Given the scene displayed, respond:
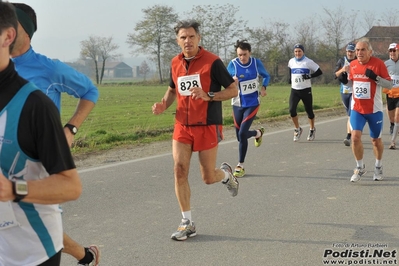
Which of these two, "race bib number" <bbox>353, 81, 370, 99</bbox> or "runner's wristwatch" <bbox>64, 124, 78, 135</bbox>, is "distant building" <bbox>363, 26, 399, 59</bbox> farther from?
"runner's wristwatch" <bbox>64, 124, 78, 135</bbox>

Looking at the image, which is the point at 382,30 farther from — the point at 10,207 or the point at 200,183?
the point at 10,207

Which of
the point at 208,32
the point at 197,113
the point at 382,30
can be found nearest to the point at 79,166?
the point at 197,113

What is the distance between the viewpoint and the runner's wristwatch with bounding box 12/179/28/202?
6.94 feet

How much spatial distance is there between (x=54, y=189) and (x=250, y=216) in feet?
13.6

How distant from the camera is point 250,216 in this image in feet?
20.3

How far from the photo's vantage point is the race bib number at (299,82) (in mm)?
12289

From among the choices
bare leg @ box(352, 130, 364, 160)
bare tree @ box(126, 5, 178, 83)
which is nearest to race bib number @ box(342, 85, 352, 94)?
bare leg @ box(352, 130, 364, 160)

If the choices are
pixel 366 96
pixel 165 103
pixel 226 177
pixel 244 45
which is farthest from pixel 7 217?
pixel 244 45

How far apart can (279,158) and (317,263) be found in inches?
200

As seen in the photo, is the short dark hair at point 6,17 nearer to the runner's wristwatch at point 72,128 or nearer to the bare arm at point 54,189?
the bare arm at point 54,189

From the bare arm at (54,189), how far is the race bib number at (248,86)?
697cm

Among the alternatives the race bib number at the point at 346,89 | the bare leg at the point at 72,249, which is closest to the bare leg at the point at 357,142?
the race bib number at the point at 346,89

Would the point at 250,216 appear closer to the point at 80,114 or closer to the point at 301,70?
the point at 80,114

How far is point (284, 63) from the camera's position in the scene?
188 ft
